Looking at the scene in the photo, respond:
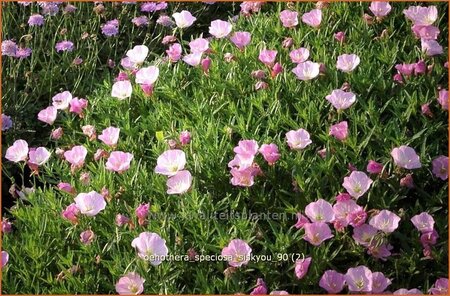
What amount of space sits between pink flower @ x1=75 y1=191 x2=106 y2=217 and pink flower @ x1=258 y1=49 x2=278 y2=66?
2.21 feet

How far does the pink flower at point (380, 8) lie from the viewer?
243 centimetres

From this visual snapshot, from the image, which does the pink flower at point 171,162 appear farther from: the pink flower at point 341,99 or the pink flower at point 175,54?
the pink flower at point 175,54

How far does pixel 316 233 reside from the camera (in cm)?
177

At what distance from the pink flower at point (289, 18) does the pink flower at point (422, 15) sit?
343 mm

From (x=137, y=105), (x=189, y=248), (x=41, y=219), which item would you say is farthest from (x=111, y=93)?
(x=189, y=248)

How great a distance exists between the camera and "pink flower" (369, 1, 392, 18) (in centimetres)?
243

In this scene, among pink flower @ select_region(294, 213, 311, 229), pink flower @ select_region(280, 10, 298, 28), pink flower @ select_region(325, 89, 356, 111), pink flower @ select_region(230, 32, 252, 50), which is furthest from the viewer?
pink flower @ select_region(280, 10, 298, 28)

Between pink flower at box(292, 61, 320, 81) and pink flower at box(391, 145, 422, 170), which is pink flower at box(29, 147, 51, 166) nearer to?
pink flower at box(292, 61, 320, 81)

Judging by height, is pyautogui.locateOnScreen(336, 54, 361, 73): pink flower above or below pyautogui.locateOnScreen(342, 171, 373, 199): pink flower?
above

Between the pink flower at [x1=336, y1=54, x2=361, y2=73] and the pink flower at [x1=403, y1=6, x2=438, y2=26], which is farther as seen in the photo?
the pink flower at [x1=403, y1=6, x2=438, y2=26]

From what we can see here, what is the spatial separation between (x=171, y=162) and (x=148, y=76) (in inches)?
17.3

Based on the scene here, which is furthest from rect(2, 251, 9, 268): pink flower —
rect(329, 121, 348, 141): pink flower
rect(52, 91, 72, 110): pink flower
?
rect(329, 121, 348, 141): pink flower

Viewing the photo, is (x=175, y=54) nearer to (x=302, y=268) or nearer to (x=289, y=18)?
(x=289, y=18)

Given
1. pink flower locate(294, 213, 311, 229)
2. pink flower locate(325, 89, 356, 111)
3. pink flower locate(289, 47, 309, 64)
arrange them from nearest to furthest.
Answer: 1. pink flower locate(294, 213, 311, 229)
2. pink flower locate(325, 89, 356, 111)
3. pink flower locate(289, 47, 309, 64)
